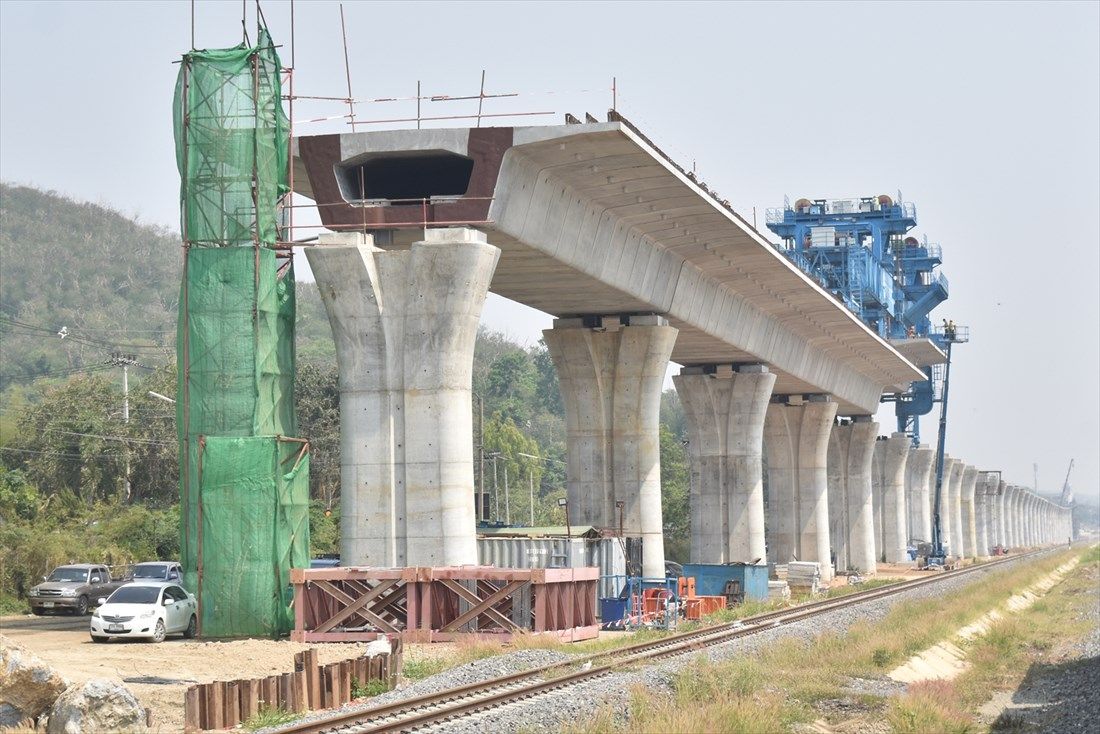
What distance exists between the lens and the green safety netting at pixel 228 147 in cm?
3691

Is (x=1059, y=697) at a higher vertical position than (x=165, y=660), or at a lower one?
lower

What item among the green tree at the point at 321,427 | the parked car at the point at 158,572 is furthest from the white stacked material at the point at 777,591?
the green tree at the point at 321,427

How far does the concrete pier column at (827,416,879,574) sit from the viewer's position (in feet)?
317

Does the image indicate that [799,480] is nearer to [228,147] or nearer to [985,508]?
[228,147]

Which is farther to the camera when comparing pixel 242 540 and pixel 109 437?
pixel 109 437

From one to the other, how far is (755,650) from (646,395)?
20.7 metres

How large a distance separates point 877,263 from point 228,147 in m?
63.5

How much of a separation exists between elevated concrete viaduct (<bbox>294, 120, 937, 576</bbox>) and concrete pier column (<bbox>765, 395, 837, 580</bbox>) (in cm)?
658

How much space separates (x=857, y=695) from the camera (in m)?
24.6

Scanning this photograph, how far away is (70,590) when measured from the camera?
44.5m

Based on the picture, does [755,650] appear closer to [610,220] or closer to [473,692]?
[473,692]

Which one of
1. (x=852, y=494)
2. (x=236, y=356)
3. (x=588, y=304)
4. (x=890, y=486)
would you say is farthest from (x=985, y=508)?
(x=236, y=356)

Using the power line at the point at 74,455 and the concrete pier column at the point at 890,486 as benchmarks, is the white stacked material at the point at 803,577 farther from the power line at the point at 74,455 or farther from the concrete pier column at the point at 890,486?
the concrete pier column at the point at 890,486

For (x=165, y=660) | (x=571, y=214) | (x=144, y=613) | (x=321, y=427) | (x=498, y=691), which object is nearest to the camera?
(x=498, y=691)
